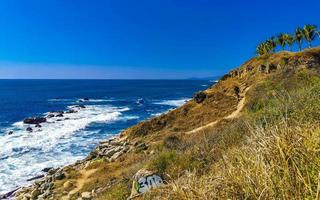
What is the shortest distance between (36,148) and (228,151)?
3537 centimetres

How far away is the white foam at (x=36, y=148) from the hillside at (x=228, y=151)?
14.0 feet

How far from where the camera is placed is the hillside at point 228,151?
164 inches

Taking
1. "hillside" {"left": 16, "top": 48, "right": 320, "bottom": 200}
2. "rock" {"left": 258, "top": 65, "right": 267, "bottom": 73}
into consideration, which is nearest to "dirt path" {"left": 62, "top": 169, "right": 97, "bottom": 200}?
"hillside" {"left": 16, "top": 48, "right": 320, "bottom": 200}

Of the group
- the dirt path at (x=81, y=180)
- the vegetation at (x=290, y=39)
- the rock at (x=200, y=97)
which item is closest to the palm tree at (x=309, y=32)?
the vegetation at (x=290, y=39)

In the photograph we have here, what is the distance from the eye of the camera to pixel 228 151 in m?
7.09

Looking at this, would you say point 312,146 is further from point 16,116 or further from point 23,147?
point 16,116

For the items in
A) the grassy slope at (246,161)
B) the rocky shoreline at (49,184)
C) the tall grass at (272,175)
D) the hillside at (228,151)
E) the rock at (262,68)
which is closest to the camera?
the tall grass at (272,175)

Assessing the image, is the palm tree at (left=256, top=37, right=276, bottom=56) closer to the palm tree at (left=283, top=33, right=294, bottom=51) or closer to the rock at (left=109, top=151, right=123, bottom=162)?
the palm tree at (left=283, top=33, right=294, bottom=51)

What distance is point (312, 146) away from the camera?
167 inches

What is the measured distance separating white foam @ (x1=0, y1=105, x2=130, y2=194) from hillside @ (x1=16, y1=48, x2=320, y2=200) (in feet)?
14.0

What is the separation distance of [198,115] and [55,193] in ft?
57.5

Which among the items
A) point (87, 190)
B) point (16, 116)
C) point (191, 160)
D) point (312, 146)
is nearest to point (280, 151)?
point (312, 146)

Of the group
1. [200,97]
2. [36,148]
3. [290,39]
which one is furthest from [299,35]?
[36,148]

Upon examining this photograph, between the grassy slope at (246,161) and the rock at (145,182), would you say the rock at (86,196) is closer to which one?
the grassy slope at (246,161)
